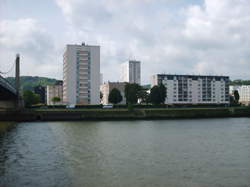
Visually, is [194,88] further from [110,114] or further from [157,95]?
[110,114]

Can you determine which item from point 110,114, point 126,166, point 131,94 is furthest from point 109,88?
point 126,166

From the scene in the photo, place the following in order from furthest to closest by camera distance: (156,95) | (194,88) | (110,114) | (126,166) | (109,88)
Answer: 1. (109,88)
2. (194,88)
3. (156,95)
4. (110,114)
5. (126,166)

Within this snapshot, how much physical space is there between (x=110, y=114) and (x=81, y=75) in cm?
4242

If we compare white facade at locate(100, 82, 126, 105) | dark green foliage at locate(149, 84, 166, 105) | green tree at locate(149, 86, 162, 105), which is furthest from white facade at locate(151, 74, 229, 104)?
white facade at locate(100, 82, 126, 105)

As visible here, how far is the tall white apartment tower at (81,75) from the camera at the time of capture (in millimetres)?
122312

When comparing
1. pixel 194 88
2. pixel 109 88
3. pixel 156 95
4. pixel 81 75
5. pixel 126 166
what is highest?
pixel 81 75

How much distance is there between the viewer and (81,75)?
4855 inches

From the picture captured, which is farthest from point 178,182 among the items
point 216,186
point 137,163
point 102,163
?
point 102,163

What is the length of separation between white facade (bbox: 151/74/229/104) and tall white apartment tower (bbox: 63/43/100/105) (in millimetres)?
32682

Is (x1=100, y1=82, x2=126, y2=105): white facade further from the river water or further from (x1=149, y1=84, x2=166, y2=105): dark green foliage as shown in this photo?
the river water

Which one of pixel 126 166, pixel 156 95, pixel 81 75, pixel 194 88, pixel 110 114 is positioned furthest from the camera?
pixel 194 88

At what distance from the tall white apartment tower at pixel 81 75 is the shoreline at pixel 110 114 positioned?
34046mm

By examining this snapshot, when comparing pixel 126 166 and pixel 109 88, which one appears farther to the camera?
pixel 109 88

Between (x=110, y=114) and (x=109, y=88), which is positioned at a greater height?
(x=109, y=88)
